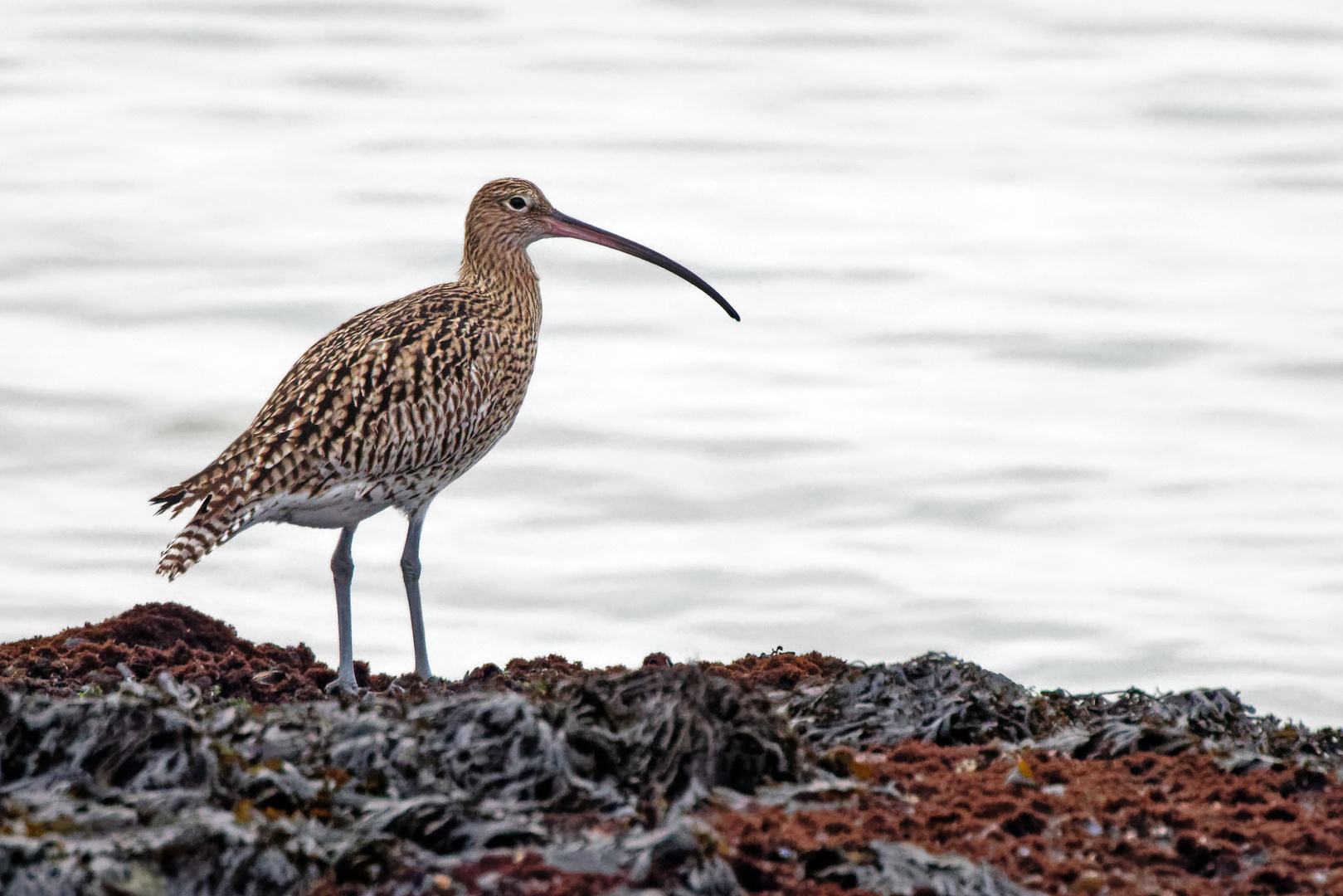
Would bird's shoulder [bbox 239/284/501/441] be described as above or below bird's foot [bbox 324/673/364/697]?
above

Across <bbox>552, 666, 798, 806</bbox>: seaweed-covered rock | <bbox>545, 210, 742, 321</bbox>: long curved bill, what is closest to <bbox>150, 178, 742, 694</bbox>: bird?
<bbox>545, 210, 742, 321</bbox>: long curved bill

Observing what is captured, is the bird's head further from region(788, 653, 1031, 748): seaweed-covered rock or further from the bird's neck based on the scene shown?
region(788, 653, 1031, 748): seaweed-covered rock

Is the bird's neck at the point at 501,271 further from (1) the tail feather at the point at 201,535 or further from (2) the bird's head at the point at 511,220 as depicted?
(1) the tail feather at the point at 201,535

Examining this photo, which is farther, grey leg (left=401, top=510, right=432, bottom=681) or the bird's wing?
grey leg (left=401, top=510, right=432, bottom=681)

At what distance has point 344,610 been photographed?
9930 millimetres

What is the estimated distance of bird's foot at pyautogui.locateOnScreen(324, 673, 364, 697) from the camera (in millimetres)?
8496

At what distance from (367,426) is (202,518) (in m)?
1.00

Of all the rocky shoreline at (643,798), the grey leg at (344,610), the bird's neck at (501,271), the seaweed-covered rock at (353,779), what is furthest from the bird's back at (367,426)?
the seaweed-covered rock at (353,779)

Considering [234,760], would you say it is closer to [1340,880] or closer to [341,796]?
[341,796]

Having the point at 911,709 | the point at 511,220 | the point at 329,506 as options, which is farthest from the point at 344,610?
the point at 911,709

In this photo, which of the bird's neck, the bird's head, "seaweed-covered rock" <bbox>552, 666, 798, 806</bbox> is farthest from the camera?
the bird's head

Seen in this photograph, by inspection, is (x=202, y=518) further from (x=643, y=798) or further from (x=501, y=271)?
(x=643, y=798)

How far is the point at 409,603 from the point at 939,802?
214 inches

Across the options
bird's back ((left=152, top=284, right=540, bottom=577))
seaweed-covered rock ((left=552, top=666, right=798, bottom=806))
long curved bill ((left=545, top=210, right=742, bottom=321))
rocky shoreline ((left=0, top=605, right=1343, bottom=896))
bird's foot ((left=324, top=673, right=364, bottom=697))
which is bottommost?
bird's foot ((left=324, top=673, right=364, bottom=697))
